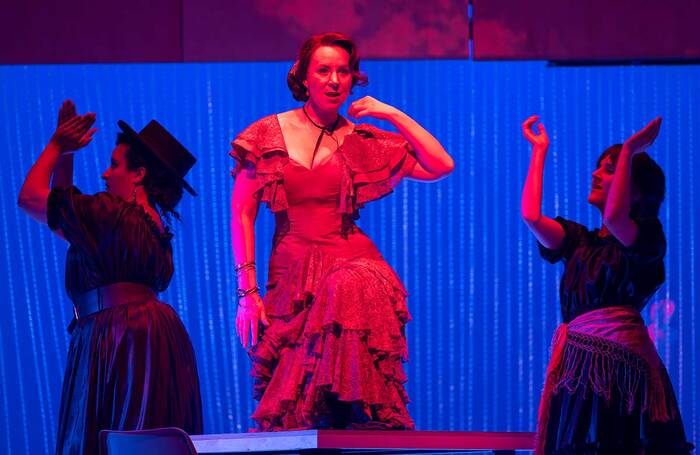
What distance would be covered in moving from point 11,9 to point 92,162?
0.84 metres

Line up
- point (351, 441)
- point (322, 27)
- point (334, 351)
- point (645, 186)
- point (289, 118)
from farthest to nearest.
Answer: point (322, 27) → point (289, 118) → point (645, 186) → point (334, 351) → point (351, 441)

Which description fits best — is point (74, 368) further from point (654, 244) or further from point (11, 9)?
point (11, 9)

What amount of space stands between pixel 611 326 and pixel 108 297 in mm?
1731

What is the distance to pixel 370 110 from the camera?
4.42 metres

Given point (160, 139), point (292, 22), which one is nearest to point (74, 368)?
point (160, 139)

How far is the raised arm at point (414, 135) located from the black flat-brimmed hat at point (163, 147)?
73 cm

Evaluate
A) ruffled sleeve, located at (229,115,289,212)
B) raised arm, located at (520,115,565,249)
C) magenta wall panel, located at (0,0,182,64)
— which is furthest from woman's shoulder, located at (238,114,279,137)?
magenta wall panel, located at (0,0,182,64)

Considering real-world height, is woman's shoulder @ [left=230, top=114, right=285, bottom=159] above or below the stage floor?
above

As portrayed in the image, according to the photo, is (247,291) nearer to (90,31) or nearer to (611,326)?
(611,326)

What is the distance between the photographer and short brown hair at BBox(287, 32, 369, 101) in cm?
451

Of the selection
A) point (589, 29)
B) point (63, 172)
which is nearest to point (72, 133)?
point (63, 172)

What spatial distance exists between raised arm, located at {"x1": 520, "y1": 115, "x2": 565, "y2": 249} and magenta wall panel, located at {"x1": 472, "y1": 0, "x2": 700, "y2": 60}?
68.8 inches

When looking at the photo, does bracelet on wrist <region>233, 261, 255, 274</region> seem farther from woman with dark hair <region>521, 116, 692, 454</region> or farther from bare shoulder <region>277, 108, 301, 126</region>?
woman with dark hair <region>521, 116, 692, 454</region>

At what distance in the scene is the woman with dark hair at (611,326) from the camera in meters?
4.09
